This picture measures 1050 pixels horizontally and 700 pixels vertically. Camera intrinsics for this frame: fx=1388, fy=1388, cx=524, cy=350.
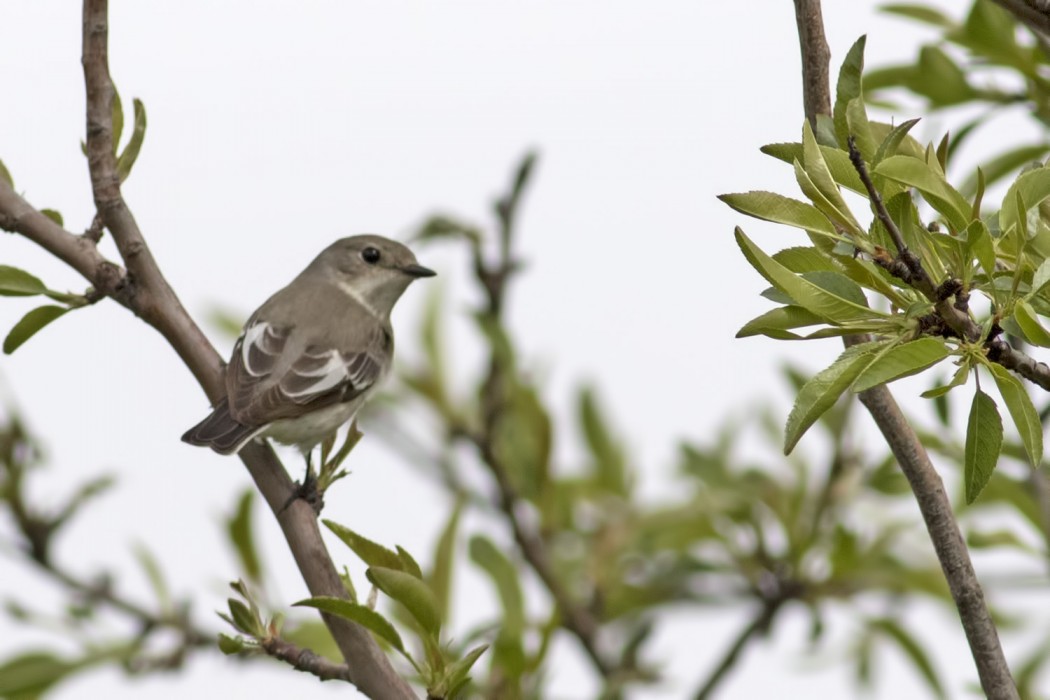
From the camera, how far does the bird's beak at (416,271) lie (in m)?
5.96

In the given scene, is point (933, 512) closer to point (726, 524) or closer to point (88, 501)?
point (726, 524)

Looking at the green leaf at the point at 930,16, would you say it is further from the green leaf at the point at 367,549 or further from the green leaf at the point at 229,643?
the green leaf at the point at 229,643

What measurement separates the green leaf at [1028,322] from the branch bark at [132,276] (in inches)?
46.7

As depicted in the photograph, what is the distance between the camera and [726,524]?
13.6 ft

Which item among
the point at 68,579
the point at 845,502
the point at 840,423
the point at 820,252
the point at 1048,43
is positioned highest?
the point at 1048,43

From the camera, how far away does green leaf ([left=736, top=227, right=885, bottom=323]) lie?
1.72 metres

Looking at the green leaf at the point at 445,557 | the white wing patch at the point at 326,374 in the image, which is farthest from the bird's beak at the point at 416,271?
the green leaf at the point at 445,557

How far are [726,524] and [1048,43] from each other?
201 centimetres

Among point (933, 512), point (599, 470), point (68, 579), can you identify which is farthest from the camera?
point (599, 470)

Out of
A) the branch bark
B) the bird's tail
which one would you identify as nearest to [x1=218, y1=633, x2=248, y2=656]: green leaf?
the branch bark

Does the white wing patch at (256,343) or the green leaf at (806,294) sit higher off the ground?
the green leaf at (806,294)

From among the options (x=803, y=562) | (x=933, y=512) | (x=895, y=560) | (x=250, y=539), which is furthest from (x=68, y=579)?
(x=933, y=512)

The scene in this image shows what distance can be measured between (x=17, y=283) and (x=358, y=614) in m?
0.98

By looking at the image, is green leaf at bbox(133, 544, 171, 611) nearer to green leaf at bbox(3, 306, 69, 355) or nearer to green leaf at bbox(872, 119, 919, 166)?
green leaf at bbox(3, 306, 69, 355)
